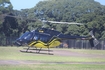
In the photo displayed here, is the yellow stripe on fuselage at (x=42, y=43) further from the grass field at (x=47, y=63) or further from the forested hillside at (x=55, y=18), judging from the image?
the forested hillside at (x=55, y=18)

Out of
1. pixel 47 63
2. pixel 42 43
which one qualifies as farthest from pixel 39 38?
pixel 47 63

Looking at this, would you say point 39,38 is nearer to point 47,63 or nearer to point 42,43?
point 42,43

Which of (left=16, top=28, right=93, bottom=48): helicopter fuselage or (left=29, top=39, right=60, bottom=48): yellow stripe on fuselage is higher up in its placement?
(left=16, top=28, right=93, bottom=48): helicopter fuselage

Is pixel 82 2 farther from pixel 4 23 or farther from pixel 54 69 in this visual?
pixel 54 69

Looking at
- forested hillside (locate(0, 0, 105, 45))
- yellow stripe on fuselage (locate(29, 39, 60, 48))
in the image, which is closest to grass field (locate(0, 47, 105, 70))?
yellow stripe on fuselage (locate(29, 39, 60, 48))

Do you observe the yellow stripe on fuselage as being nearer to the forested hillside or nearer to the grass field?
the grass field

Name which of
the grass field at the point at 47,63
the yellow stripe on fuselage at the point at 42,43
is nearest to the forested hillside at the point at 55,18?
the yellow stripe on fuselage at the point at 42,43

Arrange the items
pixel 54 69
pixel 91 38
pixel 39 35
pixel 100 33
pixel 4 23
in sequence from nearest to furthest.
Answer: pixel 54 69
pixel 39 35
pixel 91 38
pixel 4 23
pixel 100 33

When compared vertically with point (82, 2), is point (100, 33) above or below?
below

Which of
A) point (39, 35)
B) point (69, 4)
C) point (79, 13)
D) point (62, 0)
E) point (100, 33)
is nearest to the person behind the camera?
point (39, 35)

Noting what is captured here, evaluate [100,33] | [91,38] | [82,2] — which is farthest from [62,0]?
[91,38]

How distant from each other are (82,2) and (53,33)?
261 feet

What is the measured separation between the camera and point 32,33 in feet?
111

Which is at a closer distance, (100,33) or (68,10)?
(100,33)
